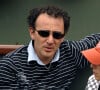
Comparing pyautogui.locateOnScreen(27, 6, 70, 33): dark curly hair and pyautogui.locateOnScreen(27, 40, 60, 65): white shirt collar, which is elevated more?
pyautogui.locateOnScreen(27, 6, 70, 33): dark curly hair

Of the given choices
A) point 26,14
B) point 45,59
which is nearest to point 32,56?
point 45,59

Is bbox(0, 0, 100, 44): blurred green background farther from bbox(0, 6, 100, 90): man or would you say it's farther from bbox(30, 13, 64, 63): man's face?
bbox(30, 13, 64, 63): man's face

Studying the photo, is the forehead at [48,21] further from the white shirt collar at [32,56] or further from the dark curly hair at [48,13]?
the white shirt collar at [32,56]

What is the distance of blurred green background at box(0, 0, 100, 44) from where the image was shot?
6586 mm

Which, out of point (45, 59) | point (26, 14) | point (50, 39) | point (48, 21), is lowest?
point (26, 14)

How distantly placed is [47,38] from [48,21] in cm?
12

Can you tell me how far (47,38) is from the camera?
2543 millimetres

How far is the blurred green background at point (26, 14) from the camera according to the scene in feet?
A: 21.6

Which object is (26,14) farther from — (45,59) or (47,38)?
(47,38)

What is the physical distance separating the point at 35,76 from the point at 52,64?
5.8 inches

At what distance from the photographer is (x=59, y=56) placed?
2725 mm

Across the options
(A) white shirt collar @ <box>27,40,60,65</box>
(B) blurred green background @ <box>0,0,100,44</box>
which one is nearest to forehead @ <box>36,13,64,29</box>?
(A) white shirt collar @ <box>27,40,60,65</box>

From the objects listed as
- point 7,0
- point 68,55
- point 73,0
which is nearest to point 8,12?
point 7,0

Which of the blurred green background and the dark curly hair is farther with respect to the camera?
the blurred green background
